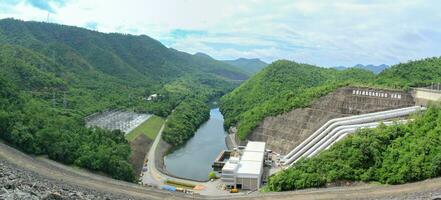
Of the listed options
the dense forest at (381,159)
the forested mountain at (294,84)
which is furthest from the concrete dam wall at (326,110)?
the dense forest at (381,159)

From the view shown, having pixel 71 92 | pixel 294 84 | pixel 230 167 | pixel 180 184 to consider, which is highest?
pixel 294 84

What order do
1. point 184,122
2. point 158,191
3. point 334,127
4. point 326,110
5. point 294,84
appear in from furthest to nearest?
point 294,84, point 184,122, point 326,110, point 334,127, point 158,191

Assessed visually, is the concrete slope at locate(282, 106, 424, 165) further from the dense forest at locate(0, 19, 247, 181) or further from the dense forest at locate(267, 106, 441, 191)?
the dense forest at locate(0, 19, 247, 181)

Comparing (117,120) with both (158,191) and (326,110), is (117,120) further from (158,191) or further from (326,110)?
(158,191)

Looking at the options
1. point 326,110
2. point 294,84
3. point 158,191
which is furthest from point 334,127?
point 294,84

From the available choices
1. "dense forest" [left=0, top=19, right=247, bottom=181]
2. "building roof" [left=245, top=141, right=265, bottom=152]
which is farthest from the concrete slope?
"dense forest" [left=0, top=19, right=247, bottom=181]

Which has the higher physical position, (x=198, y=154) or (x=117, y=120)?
(x=117, y=120)

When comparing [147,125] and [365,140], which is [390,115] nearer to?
[365,140]
